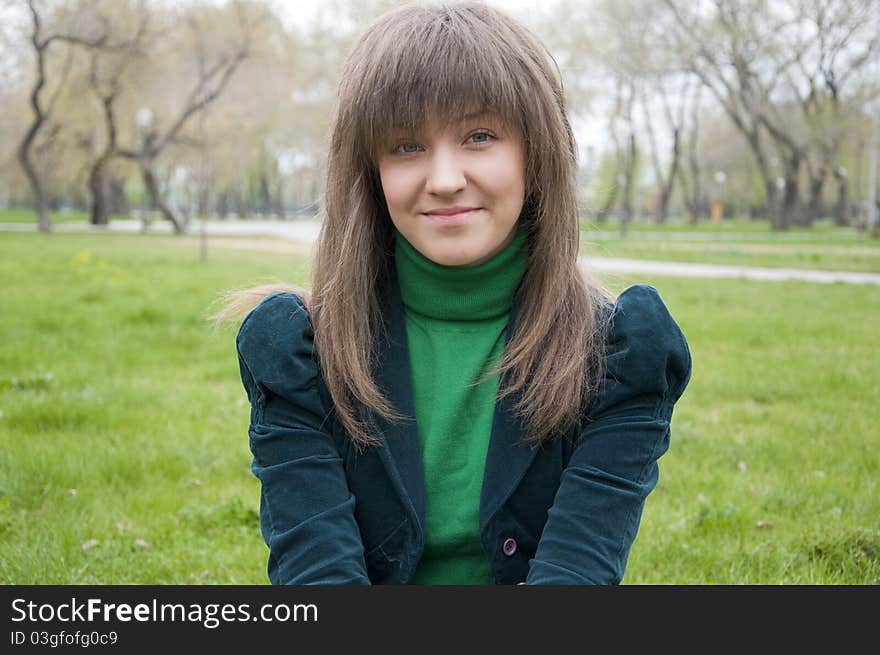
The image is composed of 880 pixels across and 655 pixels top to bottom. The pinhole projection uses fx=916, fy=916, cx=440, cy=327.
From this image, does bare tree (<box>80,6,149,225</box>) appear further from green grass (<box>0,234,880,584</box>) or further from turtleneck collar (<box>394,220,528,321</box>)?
turtleneck collar (<box>394,220,528,321</box>)

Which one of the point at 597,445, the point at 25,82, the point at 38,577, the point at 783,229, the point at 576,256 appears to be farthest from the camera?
the point at 783,229

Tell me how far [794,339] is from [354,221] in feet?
21.5

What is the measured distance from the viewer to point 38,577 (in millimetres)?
2932

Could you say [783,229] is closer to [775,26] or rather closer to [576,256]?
[775,26]

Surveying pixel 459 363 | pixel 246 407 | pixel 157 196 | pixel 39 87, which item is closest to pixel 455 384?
pixel 459 363

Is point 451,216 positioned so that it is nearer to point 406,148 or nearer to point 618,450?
point 406,148

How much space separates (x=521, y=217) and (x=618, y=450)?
1.73ft

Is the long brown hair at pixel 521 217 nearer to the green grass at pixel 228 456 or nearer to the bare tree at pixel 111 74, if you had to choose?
the green grass at pixel 228 456

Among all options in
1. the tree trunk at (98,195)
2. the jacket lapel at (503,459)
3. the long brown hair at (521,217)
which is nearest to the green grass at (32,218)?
the tree trunk at (98,195)

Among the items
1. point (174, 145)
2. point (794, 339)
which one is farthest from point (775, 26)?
point (794, 339)

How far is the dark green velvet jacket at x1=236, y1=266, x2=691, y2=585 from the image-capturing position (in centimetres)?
166

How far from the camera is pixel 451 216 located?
5.69 feet

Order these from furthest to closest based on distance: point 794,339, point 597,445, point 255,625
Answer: point 794,339
point 597,445
point 255,625

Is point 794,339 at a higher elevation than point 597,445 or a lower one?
lower
